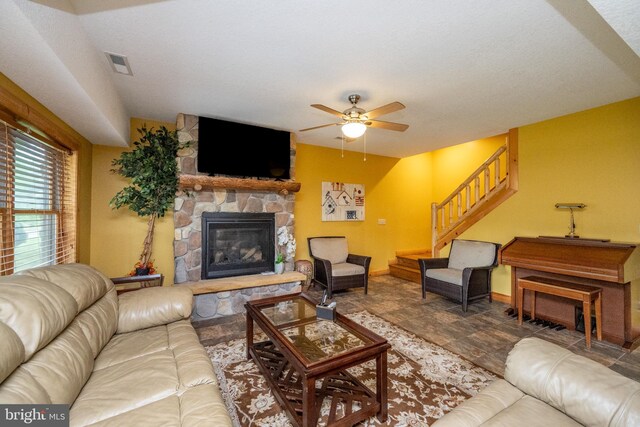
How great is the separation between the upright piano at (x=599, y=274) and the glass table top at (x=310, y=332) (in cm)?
265

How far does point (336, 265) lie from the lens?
459 cm

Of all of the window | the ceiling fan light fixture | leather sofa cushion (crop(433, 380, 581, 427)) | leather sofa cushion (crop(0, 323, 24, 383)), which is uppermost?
the ceiling fan light fixture

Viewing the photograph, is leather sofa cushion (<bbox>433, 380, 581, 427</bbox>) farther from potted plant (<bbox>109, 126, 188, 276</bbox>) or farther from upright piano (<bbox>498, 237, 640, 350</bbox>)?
potted plant (<bbox>109, 126, 188, 276</bbox>)

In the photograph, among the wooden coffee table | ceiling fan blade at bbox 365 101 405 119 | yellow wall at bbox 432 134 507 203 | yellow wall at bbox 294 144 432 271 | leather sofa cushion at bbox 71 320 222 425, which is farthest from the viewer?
yellow wall at bbox 432 134 507 203

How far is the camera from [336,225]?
5.34m

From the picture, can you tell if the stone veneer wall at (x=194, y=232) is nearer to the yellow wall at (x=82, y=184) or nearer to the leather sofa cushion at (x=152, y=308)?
the yellow wall at (x=82, y=184)

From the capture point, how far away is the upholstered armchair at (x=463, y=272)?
3650 mm

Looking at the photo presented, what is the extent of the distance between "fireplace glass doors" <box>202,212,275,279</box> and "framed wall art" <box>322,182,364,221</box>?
134cm

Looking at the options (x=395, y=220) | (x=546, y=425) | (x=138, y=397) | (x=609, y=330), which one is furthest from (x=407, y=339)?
(x=395, y=220)

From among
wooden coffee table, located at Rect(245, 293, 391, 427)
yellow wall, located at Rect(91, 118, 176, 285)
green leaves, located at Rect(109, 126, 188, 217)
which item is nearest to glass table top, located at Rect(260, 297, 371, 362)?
wooden coffee table, located at Rect(245, 293, 391, 427)

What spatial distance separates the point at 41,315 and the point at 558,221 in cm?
513

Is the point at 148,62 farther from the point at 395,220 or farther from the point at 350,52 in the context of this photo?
the point at 395,220

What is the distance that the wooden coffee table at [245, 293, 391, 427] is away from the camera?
1.50 metres

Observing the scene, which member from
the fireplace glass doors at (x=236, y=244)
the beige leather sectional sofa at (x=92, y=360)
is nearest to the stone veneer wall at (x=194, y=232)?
the fireplace glass doors at (x=236, y=244)
